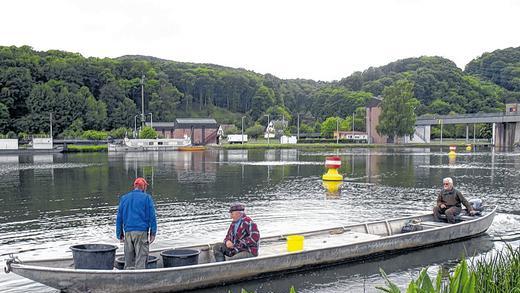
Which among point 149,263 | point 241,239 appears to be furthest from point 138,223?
point 241,239

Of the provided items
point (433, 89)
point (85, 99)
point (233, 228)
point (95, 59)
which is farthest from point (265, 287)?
point (433, 89)

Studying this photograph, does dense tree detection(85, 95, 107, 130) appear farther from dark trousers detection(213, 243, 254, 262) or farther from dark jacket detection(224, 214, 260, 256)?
dark jacket detection(224, 214, 260, 256)

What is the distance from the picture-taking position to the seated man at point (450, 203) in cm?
1812

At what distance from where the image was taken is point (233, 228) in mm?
12602

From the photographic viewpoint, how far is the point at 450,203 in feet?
60.4

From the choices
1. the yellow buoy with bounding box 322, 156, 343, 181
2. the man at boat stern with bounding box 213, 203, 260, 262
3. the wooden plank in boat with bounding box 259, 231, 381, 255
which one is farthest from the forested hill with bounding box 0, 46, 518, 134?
the man at boat stern with bounding box 213, 203, 260, 262

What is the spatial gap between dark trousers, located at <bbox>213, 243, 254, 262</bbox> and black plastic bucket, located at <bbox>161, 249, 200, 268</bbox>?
1.97 ft

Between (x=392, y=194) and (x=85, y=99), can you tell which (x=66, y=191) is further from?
(x=85, y=99)

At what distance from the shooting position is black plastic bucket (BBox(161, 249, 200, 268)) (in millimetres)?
11984

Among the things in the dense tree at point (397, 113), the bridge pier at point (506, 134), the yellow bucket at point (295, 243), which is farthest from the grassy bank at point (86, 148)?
the yellow bucket at point (295, 243)

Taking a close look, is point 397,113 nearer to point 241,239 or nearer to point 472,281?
point 241,239

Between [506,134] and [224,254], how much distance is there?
403 feet

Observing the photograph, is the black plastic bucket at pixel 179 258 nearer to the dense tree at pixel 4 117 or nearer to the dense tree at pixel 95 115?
the dense tree at pixel 4 117

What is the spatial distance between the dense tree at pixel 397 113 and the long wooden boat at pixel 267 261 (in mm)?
111997
